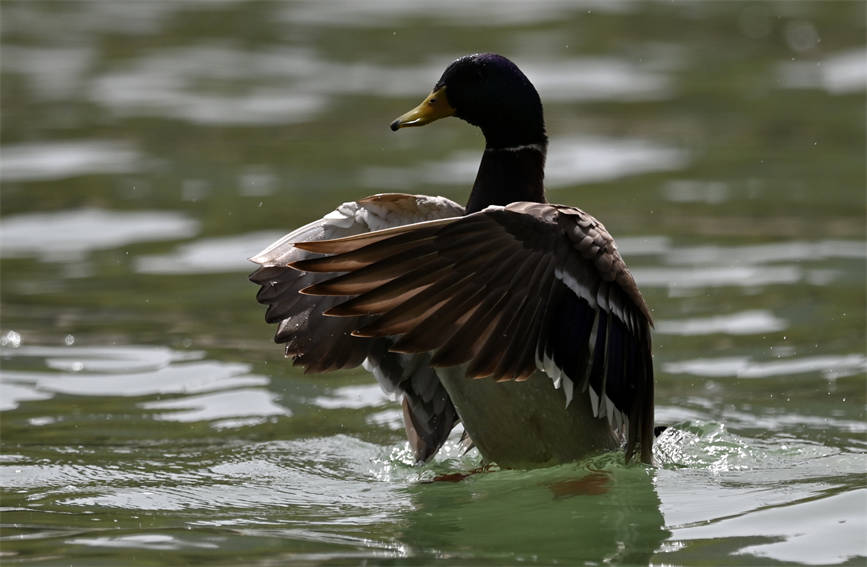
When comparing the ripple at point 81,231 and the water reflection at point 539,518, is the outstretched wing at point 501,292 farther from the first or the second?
the ripple at point 81,231

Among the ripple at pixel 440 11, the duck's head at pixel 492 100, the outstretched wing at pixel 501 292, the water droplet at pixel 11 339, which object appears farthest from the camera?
the ripple at pixel 440 11

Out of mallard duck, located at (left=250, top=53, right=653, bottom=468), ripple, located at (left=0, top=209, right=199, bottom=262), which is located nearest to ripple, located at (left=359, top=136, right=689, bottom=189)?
ripple, located at (left=0, top=209, right=199, bottom=262)

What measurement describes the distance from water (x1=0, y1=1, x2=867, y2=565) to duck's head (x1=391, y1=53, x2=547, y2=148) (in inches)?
58.1

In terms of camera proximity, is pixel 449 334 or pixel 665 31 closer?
pixel 449 334

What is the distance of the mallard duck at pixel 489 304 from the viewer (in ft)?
17.2

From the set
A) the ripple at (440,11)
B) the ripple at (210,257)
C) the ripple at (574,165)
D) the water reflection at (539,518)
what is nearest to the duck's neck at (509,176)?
the water reflection at (539,518)

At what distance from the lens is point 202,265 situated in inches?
428

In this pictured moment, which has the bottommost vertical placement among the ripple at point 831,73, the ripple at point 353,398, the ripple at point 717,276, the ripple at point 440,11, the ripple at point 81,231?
the ripple at point 353,398

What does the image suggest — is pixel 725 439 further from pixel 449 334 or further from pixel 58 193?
pixel 58 193

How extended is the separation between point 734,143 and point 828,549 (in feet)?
31.7

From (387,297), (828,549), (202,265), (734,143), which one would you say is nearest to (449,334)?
(387,297)

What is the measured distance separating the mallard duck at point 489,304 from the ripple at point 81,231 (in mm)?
5078

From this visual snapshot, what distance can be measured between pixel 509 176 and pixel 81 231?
6265 mm

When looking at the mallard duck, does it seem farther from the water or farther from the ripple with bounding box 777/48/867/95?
the ripple with bounding box 777/48/867/95
